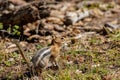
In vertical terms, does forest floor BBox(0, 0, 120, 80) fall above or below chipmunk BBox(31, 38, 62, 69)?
below

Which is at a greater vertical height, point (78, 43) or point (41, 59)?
point (41, 59)

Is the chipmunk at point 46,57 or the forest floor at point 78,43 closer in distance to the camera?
the chipmunk at point 46,57

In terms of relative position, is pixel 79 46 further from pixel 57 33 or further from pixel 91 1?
pixel 91 1

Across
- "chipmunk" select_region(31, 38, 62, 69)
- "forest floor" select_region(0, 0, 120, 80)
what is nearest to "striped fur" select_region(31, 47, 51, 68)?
"chipmunk" select_region(31, 38, 62, 69)

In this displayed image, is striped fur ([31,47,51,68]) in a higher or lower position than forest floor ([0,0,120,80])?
higher

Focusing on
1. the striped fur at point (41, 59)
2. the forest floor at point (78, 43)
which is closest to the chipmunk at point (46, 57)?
the striped fur at point (41, 59)

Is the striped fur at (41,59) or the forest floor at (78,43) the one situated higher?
the striped fur at (41,59)

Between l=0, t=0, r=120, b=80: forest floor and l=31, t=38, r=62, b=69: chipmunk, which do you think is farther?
l=0, t=0, r=120, b=80: forest floor

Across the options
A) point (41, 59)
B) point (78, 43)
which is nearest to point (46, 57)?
point (41, 59)

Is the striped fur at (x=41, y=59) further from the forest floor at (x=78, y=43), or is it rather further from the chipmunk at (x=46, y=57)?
the forest floor at (x=78, y=43)

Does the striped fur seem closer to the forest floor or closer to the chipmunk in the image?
the chipmunk

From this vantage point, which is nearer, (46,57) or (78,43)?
(46,57)

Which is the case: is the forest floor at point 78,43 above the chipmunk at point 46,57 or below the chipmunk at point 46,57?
below

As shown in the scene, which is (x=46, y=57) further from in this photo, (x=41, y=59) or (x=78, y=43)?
(x=78, y=43)
